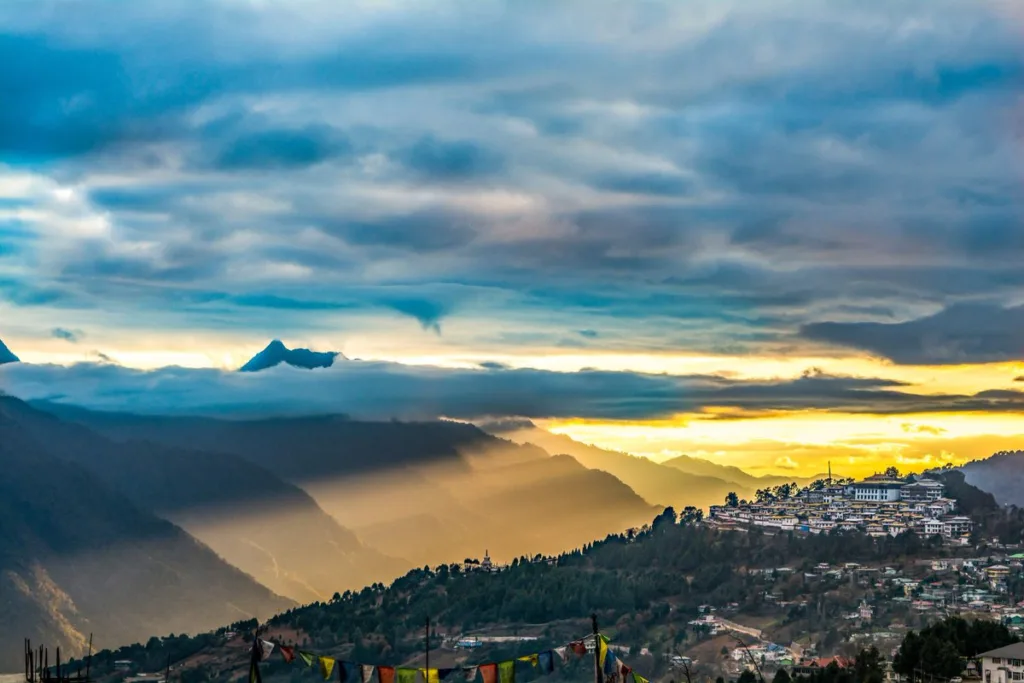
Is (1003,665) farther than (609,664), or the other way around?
(1003,665)

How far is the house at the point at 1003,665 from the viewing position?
116 metres

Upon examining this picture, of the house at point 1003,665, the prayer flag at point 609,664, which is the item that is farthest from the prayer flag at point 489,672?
the house at point 1003,665

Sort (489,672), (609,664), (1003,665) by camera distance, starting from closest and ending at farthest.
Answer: (609,664), (489,672), (1003,665)

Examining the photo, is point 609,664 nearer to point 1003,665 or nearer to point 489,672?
point 489,672

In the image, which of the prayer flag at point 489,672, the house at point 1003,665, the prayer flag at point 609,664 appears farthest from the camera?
the house at point 1003,665

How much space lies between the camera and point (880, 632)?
653 ft

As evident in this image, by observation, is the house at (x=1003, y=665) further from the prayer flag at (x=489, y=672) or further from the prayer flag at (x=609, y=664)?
the prayer flag at (x=489, y=672)

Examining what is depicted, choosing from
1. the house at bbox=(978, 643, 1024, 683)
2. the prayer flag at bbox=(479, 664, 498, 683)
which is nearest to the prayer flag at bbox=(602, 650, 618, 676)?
the prayer flag at bbox=(479, 664, 498, 683)

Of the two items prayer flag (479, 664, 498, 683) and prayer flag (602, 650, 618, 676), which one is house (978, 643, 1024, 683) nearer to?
prayer flag (602, 650, 618, 676)

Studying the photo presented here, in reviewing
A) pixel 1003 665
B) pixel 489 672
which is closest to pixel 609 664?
pixel 489 672

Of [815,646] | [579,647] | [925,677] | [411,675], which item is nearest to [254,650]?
[411,675]

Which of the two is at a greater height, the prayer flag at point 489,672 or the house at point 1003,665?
the prayer flag at point 489,672

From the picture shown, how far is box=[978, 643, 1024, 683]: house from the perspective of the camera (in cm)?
11562

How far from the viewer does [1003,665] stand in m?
117
